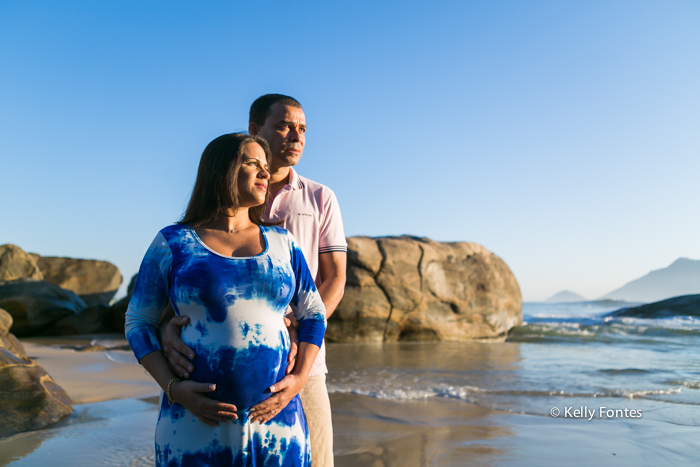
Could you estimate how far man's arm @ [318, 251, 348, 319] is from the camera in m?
Answer: 2.20

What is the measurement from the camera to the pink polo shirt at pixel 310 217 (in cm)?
229

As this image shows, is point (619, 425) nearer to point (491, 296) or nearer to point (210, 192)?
point (210, 192)

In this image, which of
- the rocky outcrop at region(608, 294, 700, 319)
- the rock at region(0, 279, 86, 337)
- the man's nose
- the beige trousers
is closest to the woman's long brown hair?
the man's nose

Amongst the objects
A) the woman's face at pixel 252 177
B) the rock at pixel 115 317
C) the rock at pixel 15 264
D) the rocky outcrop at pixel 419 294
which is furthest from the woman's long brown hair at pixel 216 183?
the rock at pixel 15 264

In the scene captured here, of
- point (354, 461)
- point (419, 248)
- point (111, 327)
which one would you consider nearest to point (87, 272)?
point (111, 327)

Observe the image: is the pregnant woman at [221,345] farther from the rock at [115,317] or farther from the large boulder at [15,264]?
the large boulder at [15,264]

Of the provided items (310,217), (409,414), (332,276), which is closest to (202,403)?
(332,276)

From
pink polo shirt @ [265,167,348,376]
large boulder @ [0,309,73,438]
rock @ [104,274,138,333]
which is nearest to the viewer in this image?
pink polo shirt @ [265,167,348,376]

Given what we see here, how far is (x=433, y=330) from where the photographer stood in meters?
10.6

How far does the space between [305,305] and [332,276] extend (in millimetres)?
505

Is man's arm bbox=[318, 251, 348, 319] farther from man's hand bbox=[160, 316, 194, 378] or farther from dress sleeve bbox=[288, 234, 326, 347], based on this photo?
man's hand bbox=[160, 316, 194, 378]

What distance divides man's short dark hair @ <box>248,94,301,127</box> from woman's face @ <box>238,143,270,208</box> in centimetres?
62

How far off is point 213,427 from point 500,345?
363 inches

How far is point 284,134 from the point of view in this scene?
7.72 feet
